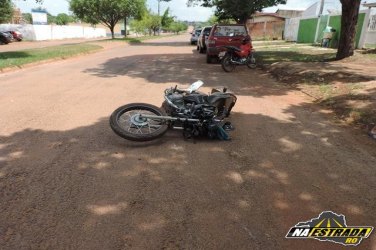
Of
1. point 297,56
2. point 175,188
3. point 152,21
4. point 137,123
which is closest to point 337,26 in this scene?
point 297,56

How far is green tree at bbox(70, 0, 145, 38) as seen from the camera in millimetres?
35966

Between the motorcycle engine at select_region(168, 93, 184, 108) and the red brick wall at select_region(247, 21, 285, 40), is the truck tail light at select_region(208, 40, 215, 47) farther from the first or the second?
the red brick wall at select_region(247, 21, 285, 40)

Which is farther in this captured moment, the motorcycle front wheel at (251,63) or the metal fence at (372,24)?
the metal fence at (372,24)

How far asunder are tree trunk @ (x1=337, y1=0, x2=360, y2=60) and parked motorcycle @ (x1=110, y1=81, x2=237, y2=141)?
10.4 metres

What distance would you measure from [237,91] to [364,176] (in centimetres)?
503

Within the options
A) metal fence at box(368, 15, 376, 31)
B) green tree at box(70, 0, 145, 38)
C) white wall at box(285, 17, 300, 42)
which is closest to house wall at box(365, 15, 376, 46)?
metal fence at box(368, 15, 376, 31)

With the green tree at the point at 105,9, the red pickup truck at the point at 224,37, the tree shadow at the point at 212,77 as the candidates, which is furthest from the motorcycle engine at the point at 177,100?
the green tree at the point at 105,9

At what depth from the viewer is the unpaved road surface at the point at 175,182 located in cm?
276

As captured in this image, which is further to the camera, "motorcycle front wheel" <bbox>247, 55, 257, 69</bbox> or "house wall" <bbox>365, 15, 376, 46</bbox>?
"house wall" <bbox>365, 15, 376, 46</bbox>

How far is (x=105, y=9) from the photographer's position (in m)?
36.6

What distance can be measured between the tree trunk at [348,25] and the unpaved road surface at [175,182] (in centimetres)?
837

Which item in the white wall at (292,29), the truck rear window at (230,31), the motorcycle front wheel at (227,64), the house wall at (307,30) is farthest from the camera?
the white wall at (292,29)

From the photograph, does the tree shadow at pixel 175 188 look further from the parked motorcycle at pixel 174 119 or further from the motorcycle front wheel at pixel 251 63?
the motorcycle front wheel at pixel 251 63

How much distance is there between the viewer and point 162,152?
4.45 m
